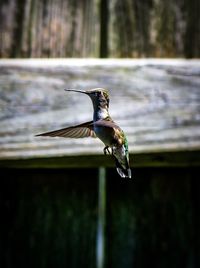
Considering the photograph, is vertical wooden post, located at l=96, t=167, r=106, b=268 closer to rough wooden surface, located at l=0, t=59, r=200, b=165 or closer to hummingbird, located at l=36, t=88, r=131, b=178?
rough wooden surface, located at l=0, t=59, r=200, b=165

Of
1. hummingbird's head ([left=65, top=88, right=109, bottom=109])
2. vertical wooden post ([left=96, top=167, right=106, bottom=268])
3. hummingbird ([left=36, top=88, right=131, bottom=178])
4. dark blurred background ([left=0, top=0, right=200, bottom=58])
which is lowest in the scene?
vertical wooden post ([left=96, top=167, right=106, bottom=268])

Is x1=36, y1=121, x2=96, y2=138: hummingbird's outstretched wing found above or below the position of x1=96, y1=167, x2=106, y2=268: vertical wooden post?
above

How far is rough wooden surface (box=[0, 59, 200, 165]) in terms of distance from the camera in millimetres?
1734

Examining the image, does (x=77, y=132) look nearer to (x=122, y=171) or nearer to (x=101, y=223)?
(x=122, y=171)

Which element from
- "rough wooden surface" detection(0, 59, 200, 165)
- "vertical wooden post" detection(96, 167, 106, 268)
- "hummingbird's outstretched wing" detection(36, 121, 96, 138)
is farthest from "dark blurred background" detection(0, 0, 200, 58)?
"hummingbird's outstretched wing" detection(36, 121, 96, 138)

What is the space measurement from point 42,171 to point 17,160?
26 cm

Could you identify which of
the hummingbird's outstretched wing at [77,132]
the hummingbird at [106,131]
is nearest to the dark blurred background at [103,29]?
the hummingbird's outstretched wing at [77,132]

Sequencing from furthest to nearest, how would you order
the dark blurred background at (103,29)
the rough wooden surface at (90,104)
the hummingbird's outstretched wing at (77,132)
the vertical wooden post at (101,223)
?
the vertical wooden post at (101,223) < the dark blurred background at (103,29) < the rough wooden surface at (90,104) < the hummingbird's outstretched wing at (77,132)

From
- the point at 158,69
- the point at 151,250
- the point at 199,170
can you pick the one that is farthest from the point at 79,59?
the point at 151,250

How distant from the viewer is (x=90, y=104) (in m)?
1.72

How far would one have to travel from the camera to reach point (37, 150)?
174 cm

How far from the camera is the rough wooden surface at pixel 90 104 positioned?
1.73 m

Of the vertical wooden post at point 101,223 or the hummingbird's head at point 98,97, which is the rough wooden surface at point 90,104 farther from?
the hummingbird's head at point 98,97

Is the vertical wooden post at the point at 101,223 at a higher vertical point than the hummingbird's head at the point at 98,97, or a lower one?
lower
